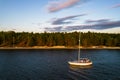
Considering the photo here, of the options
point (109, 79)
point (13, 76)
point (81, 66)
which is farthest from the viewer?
point (81, 66)

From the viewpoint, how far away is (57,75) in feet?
260

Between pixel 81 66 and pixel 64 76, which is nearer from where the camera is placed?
pixel 64 76

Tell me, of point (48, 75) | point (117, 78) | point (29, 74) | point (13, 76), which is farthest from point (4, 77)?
point (117, 78)

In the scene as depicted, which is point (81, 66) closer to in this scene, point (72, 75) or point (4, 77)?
point (72, 75)

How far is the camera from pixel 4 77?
2982 inches

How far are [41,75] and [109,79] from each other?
914 inches

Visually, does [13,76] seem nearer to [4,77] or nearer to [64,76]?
[4,77]

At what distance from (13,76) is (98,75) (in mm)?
29318

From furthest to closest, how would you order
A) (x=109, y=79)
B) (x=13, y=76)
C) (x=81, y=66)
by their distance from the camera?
(x=81, y=66) → (x=13, y=76) → (x=109, y=79)

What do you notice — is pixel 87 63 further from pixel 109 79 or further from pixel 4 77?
pixel 4 77

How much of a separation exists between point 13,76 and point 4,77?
125 inches

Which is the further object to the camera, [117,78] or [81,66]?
[81,66]

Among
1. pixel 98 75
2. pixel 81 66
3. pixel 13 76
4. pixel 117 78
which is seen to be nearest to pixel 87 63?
pixel 81 66

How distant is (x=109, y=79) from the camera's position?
72438 millimetres
